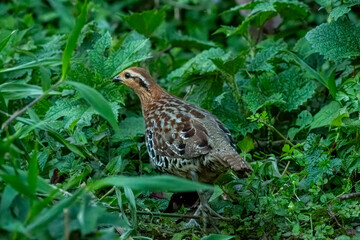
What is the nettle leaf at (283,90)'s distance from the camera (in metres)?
5.03

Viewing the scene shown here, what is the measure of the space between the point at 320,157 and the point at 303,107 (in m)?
1.32

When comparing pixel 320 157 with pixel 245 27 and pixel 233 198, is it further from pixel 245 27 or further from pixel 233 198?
pixel 245 27

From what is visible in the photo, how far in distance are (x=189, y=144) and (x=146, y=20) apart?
1.98 m

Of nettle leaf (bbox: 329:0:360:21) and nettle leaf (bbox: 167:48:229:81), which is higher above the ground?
nettle leaf (bbox: 329:0:360:21)

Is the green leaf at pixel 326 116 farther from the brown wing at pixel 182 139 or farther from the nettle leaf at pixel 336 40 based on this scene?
the brown wing at pixel 182 139

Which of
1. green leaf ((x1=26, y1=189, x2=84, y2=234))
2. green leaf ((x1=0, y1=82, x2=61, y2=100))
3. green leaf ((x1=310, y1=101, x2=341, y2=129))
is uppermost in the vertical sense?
green leaf ((x1=0, y1=82, x2=61, y2=100))

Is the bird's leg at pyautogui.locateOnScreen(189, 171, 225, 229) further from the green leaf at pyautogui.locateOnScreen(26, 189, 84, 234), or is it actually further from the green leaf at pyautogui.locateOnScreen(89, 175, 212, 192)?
the green leaf at pyautogui.locateOnScreen(26, 189, 84, 234)

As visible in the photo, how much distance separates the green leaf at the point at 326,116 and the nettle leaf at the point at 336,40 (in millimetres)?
349

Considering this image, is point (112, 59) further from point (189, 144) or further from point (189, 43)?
point (189, 43)

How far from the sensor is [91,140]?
4.88 meters

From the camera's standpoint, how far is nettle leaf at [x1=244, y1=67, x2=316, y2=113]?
5.03 meters

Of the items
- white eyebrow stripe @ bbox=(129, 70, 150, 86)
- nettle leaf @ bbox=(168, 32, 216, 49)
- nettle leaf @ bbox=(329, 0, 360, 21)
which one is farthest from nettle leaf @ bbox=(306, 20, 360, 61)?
nettle leaf @ bbox=(168, 32, 216, 49)

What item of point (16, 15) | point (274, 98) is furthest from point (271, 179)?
point (16, 15)

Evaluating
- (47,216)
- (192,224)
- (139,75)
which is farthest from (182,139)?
(47,216)
